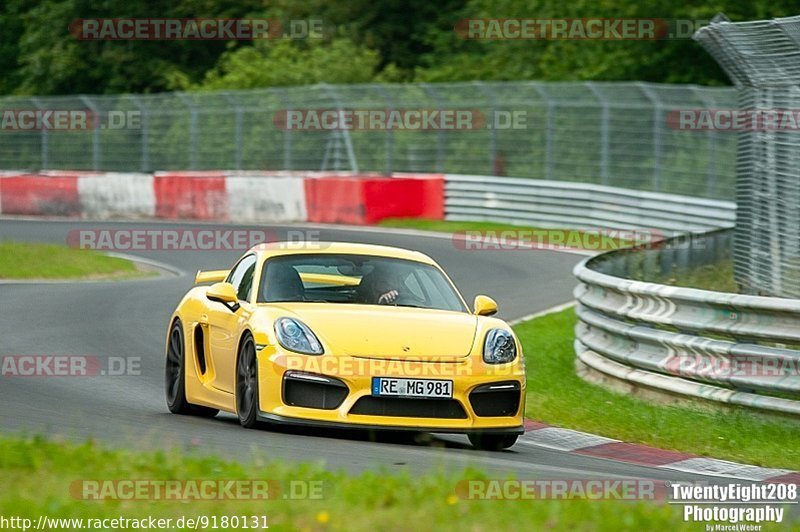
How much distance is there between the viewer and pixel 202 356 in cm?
1069

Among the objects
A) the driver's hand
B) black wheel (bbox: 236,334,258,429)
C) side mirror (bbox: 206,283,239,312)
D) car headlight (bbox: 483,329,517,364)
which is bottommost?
black wheel (bbox: 236,334,258,429)

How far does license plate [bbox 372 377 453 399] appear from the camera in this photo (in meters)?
9.21

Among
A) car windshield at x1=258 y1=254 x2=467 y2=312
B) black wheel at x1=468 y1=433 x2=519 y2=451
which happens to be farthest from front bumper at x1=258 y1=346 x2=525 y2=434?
car windshield at x1=258 y1=254 x2=467 y2=312

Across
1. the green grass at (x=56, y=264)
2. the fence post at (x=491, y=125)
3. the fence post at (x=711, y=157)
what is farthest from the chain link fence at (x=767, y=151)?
the fence post at (x=491, y=125)

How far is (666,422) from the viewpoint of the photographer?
10.9 m

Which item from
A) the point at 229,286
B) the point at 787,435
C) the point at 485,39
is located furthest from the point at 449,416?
the point at 485,39

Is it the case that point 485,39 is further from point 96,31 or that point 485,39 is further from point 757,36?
point 757,36

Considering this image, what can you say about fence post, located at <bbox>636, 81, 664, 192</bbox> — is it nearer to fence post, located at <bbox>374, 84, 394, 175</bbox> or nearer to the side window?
fence post, located at <bbox>374, 84, 394, 175</bbox>

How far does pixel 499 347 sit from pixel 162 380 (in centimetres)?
405

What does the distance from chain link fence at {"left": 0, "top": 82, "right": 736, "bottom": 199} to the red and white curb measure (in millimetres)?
14215

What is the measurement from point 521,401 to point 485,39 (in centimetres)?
3749

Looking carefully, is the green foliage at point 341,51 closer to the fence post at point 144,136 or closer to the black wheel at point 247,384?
the fence post at point 144,136

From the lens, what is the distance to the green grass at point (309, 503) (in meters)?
5.82

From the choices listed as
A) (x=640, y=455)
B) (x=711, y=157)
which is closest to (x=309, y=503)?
(x=640, y=455)
